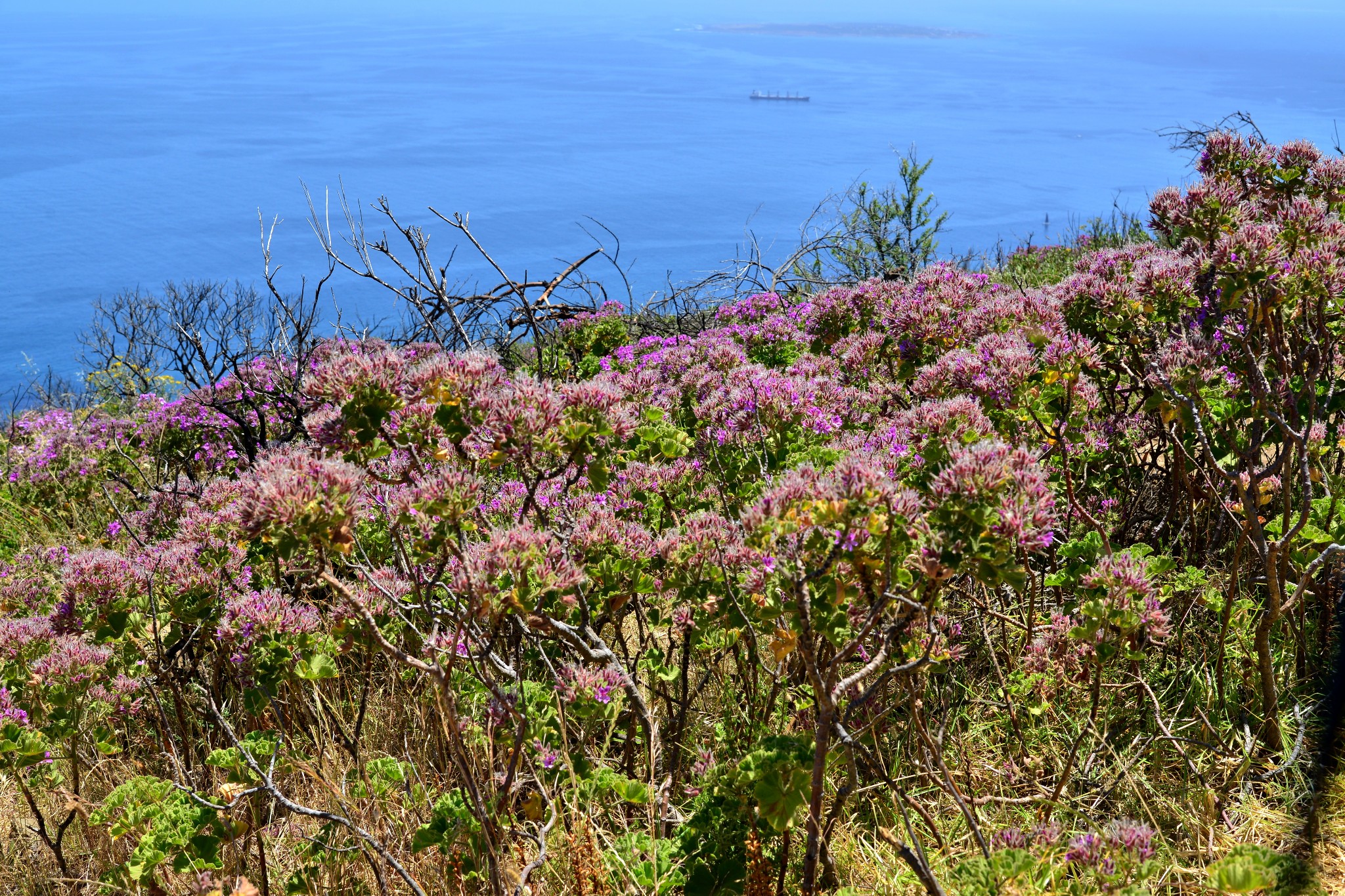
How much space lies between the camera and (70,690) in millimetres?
2844

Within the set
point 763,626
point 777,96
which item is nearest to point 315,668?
point 763,626

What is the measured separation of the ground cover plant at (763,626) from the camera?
2051mm

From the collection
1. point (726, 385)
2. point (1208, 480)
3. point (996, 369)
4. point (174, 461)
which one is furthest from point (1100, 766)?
point (174, 461)

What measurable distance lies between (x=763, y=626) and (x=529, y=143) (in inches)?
2743

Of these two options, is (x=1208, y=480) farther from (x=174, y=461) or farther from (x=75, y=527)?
(x=75, y=527)

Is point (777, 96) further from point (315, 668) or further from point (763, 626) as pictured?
point (763, 626)

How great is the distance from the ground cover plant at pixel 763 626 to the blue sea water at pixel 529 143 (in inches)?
335

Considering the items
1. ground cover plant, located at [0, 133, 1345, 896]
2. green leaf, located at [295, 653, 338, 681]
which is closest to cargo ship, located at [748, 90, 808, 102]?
ground cover plant, located at [0, 133, 1345, 896]

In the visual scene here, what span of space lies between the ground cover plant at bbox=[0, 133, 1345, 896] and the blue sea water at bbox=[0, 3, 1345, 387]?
851cm

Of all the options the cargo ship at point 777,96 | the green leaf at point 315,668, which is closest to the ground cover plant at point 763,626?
the green leaf at point 315,668

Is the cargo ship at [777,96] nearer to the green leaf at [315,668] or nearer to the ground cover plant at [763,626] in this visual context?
the ground cover plant at [763,626]

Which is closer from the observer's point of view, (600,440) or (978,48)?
(600,440)

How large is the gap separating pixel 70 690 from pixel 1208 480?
3.27 m

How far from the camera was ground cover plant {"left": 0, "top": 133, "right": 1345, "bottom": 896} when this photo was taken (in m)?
2.05
